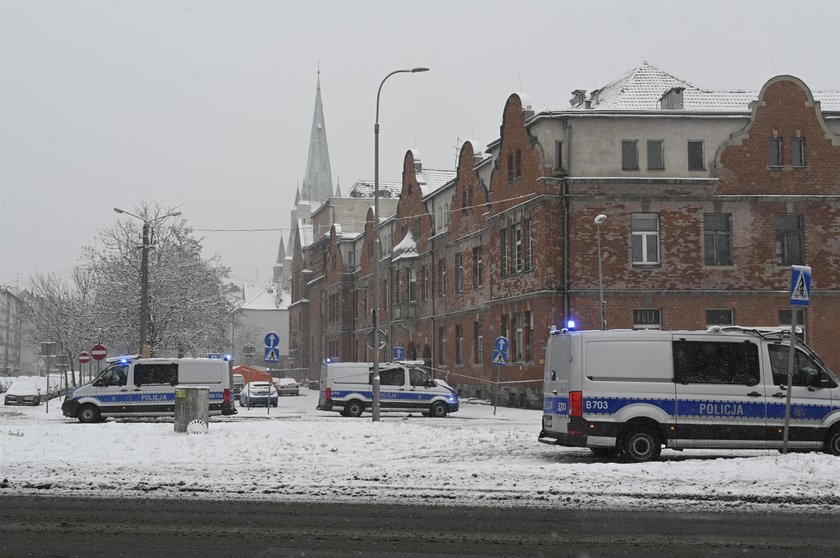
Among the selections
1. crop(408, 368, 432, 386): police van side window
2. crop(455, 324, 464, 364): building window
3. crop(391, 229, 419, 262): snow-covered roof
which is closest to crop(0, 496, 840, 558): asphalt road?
crop(408, 368, 432, 386): police van side window

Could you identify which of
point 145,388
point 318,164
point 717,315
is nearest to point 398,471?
point 145,388

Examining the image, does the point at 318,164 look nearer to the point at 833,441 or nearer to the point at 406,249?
the point at 406,249

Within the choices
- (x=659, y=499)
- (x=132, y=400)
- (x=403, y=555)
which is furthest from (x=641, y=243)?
(x=403, y=555)

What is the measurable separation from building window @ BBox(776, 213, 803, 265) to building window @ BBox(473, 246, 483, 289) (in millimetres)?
14941

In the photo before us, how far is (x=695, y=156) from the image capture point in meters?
39.5

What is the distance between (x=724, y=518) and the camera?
1076 cm

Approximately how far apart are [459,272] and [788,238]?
1841cm

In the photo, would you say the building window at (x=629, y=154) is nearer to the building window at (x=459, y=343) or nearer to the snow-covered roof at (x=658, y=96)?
the snow-covered roof at (x=658, y=96)

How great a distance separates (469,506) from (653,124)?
30.6 metres

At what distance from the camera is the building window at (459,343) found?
2021 inches

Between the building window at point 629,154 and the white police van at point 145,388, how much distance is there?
1803 cm

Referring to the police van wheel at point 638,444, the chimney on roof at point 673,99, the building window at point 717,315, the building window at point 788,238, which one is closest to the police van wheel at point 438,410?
the building window at point 717,315

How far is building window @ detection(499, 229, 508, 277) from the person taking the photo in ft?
146

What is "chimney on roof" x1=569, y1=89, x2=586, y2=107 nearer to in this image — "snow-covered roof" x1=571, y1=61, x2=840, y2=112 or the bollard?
"snow-covered roof" x1=571, y1=61, x2=840, y2=112
